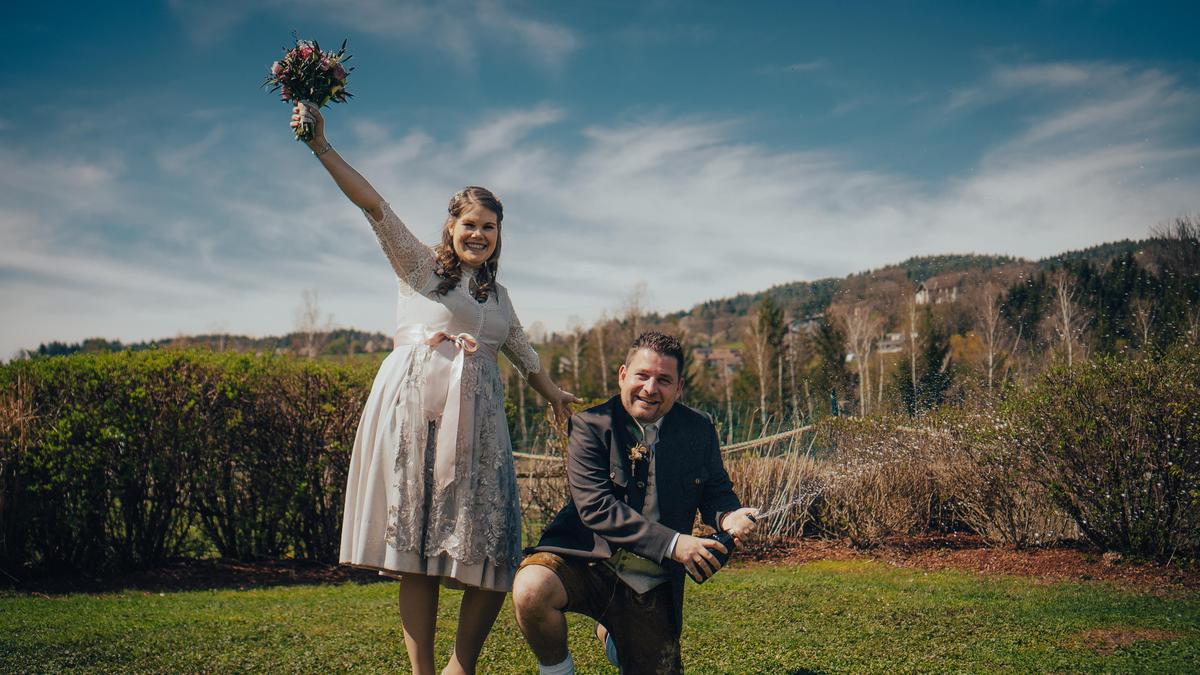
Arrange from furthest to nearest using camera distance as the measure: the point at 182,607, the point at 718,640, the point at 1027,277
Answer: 1. the point at 1027,277
2. the point at 182,607
3. the point at 718,640

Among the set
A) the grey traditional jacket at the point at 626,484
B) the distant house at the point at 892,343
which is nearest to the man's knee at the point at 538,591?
the grey traditional jacket at the point at 626,484

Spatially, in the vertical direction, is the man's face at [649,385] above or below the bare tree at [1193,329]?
below

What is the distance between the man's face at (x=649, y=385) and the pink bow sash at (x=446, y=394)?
61cm

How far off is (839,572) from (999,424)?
1998mm

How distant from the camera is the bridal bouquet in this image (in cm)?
288

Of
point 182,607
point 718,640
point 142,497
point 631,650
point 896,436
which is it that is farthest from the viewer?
point 896,436

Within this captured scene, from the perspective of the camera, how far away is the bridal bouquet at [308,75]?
2881 mm

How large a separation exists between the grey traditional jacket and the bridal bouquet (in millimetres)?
1520

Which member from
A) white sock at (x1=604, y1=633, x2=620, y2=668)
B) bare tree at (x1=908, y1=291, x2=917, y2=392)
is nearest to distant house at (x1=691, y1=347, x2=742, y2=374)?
bare tree at (x1=908, y1=291, x2=917, y2=392)

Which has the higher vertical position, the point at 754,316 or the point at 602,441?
the point at 754,316

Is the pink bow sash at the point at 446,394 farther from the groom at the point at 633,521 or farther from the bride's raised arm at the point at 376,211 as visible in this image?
the groom at the point at 633,521

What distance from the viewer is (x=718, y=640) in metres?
4.13

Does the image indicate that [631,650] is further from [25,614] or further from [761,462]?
[761,462]

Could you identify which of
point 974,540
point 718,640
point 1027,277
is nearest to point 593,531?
point 718,640
